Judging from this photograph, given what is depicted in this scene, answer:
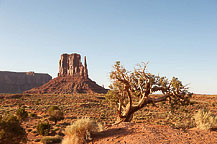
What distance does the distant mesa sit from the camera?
10706 centimetres

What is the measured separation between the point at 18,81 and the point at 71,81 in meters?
94.2

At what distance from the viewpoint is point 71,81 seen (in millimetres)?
122812

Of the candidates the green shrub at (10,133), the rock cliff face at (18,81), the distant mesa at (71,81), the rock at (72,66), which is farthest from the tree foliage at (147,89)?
the rock cliff face at (18,81)

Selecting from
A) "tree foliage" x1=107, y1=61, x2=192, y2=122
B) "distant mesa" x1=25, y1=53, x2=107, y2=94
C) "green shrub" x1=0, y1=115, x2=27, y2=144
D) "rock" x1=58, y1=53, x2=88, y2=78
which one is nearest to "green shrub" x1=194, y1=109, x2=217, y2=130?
"tree foliage" x1=107, y1=61, x2=192, y2=122

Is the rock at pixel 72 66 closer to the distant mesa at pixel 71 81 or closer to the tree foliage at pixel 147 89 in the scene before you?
the distant mesa at pixel 71 81

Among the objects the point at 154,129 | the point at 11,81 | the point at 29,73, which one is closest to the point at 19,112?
the point at 154,129

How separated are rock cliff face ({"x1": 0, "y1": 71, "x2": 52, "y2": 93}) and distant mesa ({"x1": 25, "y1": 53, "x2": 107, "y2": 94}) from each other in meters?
57.8

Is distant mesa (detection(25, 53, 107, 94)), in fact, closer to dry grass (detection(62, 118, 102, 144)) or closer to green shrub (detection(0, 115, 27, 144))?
green shrub (detection(0, 115, 27, 144))

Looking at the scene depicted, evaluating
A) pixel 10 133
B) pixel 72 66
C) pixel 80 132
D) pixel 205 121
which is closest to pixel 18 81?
pixel 72 66

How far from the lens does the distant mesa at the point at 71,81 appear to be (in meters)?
107

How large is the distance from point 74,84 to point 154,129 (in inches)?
4359

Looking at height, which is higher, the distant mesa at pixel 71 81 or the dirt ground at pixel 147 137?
the distant mesa at pixel 71 81

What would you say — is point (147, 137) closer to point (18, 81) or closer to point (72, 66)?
point (72, 66)

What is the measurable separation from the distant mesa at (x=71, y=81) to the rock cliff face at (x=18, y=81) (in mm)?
57818
